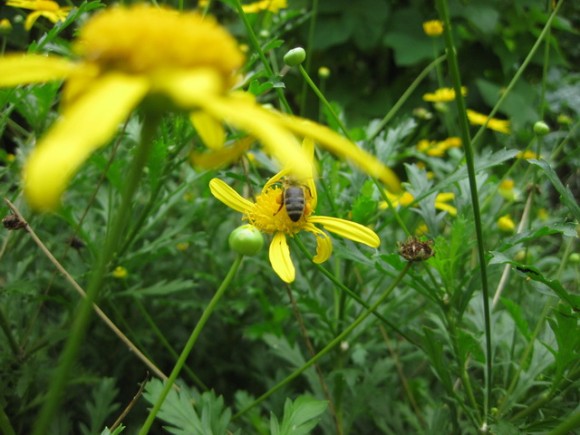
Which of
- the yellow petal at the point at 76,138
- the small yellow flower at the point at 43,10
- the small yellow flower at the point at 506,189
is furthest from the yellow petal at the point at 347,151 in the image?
the small yellow flower at the point at 506,189

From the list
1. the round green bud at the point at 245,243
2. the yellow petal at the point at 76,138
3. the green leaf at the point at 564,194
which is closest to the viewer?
the yellow petal at the point at 76,138

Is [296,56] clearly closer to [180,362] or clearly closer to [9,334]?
[180,362]

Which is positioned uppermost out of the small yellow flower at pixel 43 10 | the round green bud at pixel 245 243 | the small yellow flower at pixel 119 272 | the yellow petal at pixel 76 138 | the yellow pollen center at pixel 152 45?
the small yellow flower at pixel 43 10

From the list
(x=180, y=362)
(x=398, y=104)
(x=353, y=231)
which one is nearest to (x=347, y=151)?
(x=180, y=362)

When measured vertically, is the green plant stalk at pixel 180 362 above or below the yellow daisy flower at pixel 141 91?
below

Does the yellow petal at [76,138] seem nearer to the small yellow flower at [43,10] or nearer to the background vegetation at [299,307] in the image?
the background vegetation at [299,307]
